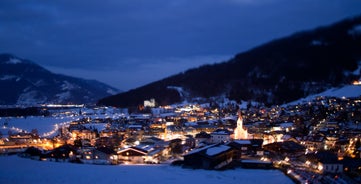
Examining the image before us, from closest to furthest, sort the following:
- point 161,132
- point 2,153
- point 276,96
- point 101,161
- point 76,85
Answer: point 101,161
point 2,153
point 161,132
point 276,96
point 76,85

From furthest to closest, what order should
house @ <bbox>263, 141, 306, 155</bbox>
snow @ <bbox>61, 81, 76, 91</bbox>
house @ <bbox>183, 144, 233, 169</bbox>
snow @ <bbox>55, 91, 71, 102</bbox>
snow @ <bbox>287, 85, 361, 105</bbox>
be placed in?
1. snow @ <bbox>61, 81, 76, 91</bbox>
2. snow @ <bbox>55, 91, 71, 102</bbox>
3. snow @ <bbox>287, 85, 361, 105</bbox>
4. house @ <bbox>263, 141, 306, 155</bbox>
5. house @ <bbox>183, 144, 233, 169</bbox>

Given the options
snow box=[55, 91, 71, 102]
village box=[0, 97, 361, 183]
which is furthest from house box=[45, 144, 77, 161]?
snow box=[55, 91, 71, 102]

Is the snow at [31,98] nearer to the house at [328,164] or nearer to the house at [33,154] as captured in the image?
the house at [33,154]

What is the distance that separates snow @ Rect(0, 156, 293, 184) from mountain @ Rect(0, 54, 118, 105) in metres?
121

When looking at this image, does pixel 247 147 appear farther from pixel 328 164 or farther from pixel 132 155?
pixel 132 155

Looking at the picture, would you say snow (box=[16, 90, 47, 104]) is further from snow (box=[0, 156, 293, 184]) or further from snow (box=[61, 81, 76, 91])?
snow (box=[0, 156, 293, 184])

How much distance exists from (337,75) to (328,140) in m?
44.2

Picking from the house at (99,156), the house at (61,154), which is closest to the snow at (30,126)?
the house at (61,154)

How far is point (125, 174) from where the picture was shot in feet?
43.1

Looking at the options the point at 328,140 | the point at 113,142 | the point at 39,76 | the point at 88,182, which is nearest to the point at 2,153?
the point at 113,142

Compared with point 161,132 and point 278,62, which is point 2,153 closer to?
point 161,132

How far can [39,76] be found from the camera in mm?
191250

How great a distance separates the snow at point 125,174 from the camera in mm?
12078

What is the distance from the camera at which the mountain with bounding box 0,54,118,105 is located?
14388 cm
